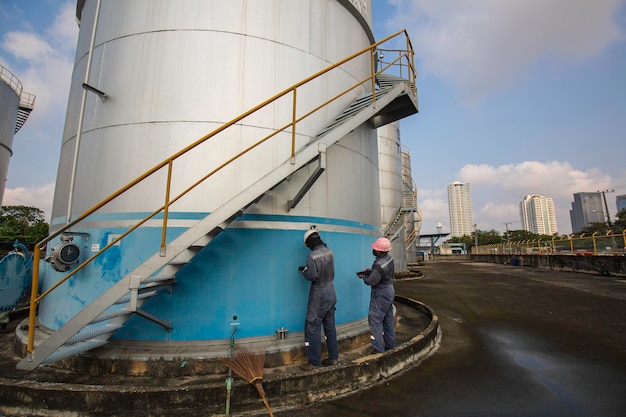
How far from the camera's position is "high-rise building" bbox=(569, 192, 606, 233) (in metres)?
123

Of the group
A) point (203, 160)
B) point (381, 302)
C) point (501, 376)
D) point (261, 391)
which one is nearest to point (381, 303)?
point (381, 302)

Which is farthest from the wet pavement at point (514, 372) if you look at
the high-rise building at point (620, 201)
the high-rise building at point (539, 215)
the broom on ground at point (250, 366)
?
the high-rise building at point (539, 215)

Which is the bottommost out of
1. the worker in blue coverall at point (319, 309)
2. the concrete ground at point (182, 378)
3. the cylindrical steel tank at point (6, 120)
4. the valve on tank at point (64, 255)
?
the concrete ground at point (182, 378)

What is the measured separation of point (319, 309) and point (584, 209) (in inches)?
6700

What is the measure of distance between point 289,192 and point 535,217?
6818 inches

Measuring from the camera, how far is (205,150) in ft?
15.3

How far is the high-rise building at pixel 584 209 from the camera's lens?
12259 cm

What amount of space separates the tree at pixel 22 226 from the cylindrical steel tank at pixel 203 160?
919 inches

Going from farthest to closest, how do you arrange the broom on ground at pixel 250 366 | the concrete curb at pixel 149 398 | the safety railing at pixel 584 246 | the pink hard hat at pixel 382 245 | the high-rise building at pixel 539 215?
the high-rise building at pixel 539 215 → the safety railing at pixel 584 246 → the pink hard hat at pixel 382 245 → the broom on ground at pixel 250 366 → the concrete curb at pixel 149 398

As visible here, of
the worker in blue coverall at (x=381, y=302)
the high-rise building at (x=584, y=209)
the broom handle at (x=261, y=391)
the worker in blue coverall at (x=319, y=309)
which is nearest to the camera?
the broom handle at (x=261, y=391)

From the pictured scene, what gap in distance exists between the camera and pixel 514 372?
14.5 ft

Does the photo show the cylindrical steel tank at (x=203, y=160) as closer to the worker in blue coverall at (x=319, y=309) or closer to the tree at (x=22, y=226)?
the worker in blue coverall at (x=319, y=309)

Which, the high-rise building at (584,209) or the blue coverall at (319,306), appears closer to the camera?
the blue coverall at (319,306)

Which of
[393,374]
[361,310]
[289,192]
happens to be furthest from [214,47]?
[393,374]
